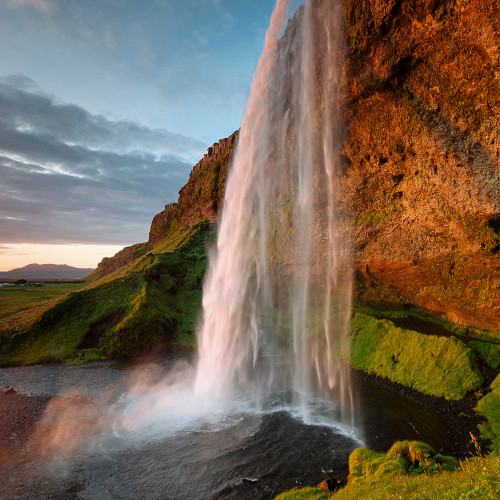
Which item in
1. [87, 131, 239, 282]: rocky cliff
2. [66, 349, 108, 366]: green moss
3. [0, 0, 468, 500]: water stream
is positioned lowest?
[66, 349, 108, 366]: green moss

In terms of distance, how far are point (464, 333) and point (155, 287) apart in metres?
36.0

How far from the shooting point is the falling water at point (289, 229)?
23.1 m

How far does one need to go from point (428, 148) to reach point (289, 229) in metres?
18.3

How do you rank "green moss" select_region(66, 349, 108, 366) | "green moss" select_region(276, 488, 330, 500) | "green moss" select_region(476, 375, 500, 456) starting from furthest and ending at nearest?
"green moss" select_region(66, 349, 108, 366) → "green moss" select_region(476, 375, 500, 456) → "green moss" select_region(276, 488, 330, 500)

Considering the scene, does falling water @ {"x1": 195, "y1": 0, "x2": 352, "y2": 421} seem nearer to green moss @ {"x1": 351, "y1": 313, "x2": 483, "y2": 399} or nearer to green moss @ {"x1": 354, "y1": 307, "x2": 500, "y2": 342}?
green moss @ {"x1": 351, "y1": 313, "x2": 483, "y2": 399}

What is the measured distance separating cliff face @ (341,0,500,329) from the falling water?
84.8 inches

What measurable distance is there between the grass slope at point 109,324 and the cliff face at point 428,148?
23534 mm

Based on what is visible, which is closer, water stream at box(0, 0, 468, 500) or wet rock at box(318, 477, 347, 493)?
wet rock at box(318, 477, 347, 493)

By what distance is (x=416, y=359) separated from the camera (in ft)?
69.2

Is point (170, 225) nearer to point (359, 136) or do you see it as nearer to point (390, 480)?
point (359, 136)

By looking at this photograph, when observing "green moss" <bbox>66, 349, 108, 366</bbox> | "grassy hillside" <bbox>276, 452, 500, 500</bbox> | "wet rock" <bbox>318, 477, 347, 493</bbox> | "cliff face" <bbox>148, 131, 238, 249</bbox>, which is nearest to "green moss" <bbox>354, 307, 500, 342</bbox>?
"grassy hillside" <bbox>276, 452, 500, 500</bbox>

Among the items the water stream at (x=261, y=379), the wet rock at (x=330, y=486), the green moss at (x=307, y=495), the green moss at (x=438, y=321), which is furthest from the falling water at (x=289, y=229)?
the green moss at (x=307, y=495)

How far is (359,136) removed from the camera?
75.7 ft

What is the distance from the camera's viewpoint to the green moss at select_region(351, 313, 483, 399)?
18359 millimetres
